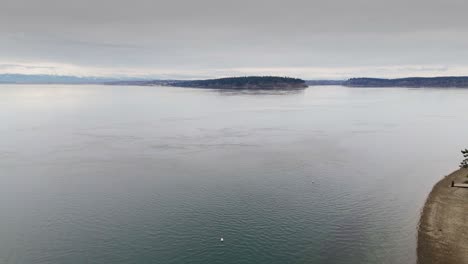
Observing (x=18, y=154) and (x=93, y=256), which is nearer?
(x=93, y=256)

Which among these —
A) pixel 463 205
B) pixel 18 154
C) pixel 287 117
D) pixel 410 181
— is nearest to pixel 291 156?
pixel 410 181

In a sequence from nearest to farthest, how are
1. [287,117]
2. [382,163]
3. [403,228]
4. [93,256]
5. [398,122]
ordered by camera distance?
1. [93,256]
2. [403,228]
3. [382,163]
4. [398,122]
5. [287,117]

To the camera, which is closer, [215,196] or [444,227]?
[444,227]

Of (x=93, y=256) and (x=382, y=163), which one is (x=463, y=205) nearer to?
(x=382, y=163)

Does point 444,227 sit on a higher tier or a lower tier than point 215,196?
lower

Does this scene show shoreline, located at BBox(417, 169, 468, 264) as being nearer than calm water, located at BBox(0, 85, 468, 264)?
Yes
